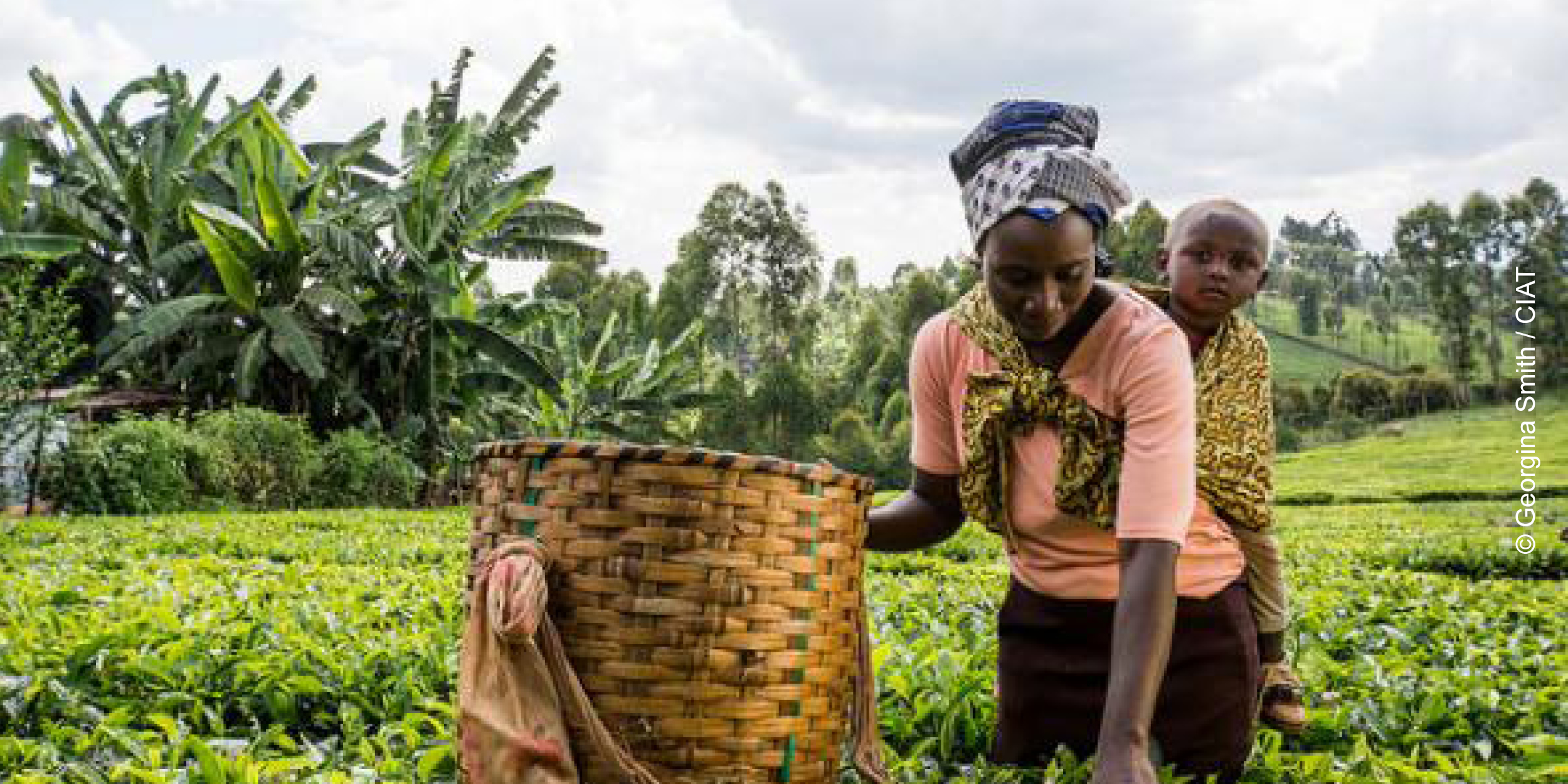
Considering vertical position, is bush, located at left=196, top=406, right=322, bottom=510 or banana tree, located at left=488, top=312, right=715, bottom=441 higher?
banana tree, located at left=488, top=312, right=715, bottom=441

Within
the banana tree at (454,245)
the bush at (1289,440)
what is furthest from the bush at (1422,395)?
the banana tree at (454,245)

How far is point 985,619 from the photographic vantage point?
4270mm

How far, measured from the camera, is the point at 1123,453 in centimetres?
199

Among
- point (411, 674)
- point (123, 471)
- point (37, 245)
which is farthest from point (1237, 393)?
point (37, 245)

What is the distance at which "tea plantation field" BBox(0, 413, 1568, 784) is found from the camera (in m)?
2.41

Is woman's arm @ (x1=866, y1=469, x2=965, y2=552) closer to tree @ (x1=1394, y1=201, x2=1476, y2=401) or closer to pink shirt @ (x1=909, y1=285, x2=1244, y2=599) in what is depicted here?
pink shirt @ (x1=909, y1=285, x2=1244, y2=599)

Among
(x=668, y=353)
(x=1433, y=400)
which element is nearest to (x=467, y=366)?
(x=668, y=353)

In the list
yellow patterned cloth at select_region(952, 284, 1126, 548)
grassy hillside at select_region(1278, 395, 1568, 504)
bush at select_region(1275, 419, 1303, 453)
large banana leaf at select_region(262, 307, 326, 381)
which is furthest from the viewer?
bush at select_region(1275, 419, 1303, 453)

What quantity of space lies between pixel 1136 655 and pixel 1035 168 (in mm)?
731

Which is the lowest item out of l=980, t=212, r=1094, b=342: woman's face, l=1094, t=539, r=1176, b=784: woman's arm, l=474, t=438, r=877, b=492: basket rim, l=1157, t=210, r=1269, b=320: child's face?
l=1094, t=539, r=1176, b=784: woman's arm

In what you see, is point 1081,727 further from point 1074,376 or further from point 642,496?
point 642,496

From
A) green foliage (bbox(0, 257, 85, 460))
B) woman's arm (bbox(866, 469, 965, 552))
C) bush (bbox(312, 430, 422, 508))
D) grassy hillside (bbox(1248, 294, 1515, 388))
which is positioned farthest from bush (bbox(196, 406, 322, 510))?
grassy hillside (bbox(1248, 294, 1515, 388))

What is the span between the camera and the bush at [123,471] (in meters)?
11.7

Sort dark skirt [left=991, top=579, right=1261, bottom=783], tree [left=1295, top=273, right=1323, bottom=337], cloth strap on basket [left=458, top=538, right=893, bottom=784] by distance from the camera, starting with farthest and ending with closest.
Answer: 1. tree [left=1295, top=273, right=1323, bottom=337]
2. dark skirt [left=991, top=579, right=1261, bottom=783]
3. cloth strap on basket [left=458, top=538, right=893, bottom=784]
